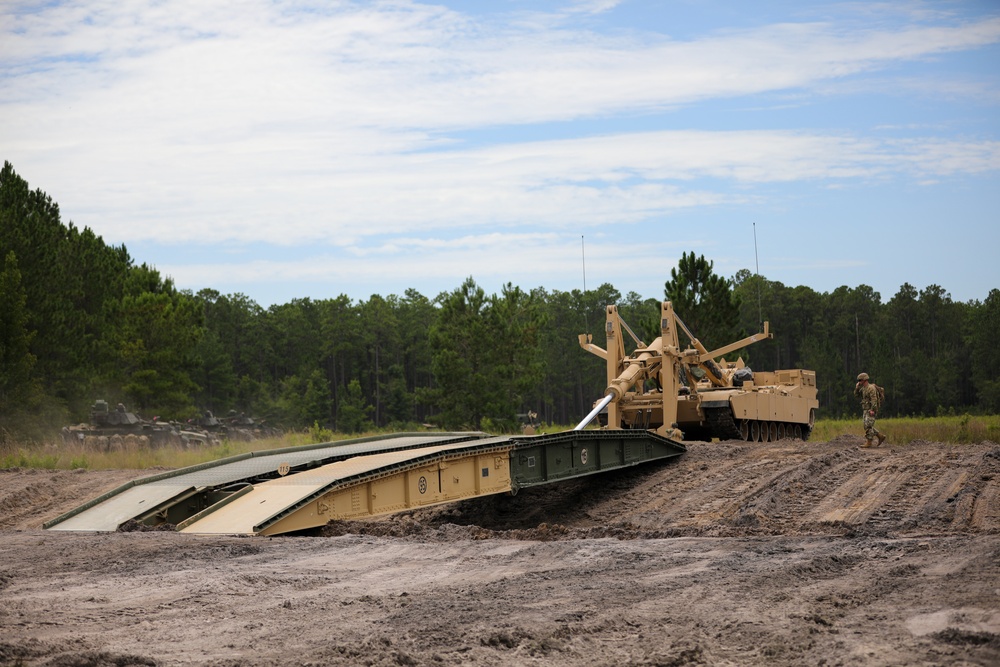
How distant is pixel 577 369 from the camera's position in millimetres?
90750

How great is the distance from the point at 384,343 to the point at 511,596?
278 ft

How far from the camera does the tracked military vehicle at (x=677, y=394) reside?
23.4 metres

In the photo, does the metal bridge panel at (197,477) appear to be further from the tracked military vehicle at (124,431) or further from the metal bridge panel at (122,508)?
the tracked military vehicle at (124,431)

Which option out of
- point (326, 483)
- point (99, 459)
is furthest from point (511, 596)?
point (99, 459)

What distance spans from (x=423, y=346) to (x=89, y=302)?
164ft

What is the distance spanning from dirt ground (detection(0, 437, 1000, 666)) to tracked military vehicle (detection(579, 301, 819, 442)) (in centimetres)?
946

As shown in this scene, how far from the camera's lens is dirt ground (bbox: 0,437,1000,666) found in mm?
6266

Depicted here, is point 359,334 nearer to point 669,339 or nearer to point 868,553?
point 669,339

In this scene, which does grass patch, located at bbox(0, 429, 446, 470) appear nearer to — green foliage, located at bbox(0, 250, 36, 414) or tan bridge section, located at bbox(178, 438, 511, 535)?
tan bridge section, located at bbox(178, 438, 511, 535)

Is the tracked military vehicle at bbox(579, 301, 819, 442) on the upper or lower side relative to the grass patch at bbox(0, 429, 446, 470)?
upper

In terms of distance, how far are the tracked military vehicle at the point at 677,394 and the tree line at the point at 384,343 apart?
17.2 ft

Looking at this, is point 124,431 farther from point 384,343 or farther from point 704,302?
point 384,343

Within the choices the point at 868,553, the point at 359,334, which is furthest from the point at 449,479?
the point at 359,334

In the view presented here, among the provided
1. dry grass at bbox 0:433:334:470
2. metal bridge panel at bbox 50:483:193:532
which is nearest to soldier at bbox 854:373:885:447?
dry grass at bbox 0:433:334:470
